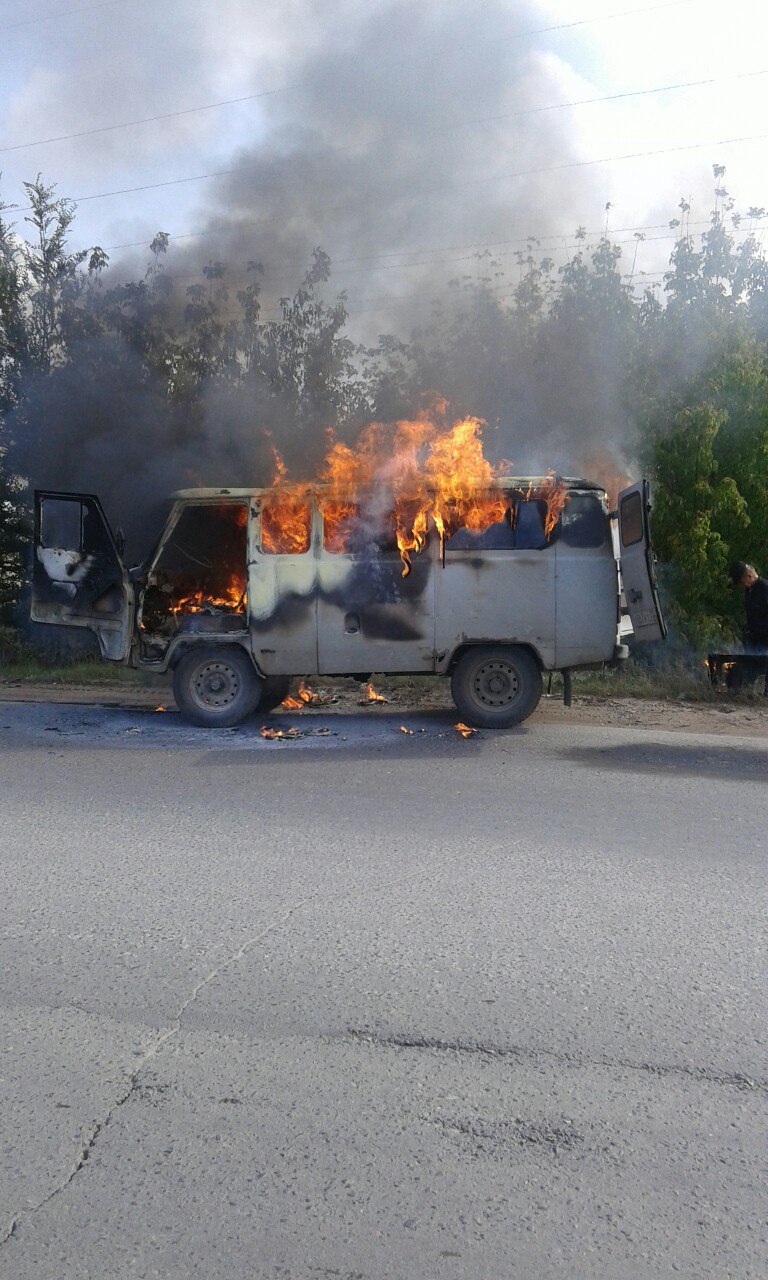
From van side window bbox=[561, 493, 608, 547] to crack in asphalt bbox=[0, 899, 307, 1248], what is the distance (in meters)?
5.72

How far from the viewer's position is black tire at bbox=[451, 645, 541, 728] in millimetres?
9531

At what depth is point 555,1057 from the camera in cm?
318

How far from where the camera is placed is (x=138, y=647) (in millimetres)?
9703

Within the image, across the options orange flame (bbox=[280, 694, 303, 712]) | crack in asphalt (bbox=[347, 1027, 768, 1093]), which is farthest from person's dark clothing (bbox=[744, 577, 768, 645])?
crack in asphalt (bbox=[347, 1027, 768, 1093])

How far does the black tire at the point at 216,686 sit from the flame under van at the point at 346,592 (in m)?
0.01

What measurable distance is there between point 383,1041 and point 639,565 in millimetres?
6467

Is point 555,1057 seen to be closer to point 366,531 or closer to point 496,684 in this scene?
point 496,684

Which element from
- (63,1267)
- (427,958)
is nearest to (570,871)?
(427,958)

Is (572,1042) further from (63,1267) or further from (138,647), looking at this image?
(138,647)

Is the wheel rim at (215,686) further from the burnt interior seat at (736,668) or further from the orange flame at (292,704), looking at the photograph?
the burnt interior seat at (736,668)

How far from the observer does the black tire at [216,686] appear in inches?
381

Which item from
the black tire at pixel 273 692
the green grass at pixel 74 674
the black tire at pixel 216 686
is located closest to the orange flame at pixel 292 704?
the black tire at pixel 273 692

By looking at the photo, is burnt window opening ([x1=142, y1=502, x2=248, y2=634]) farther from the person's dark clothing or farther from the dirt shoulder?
the person's dark clothing

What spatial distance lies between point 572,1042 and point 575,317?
44.5ft
